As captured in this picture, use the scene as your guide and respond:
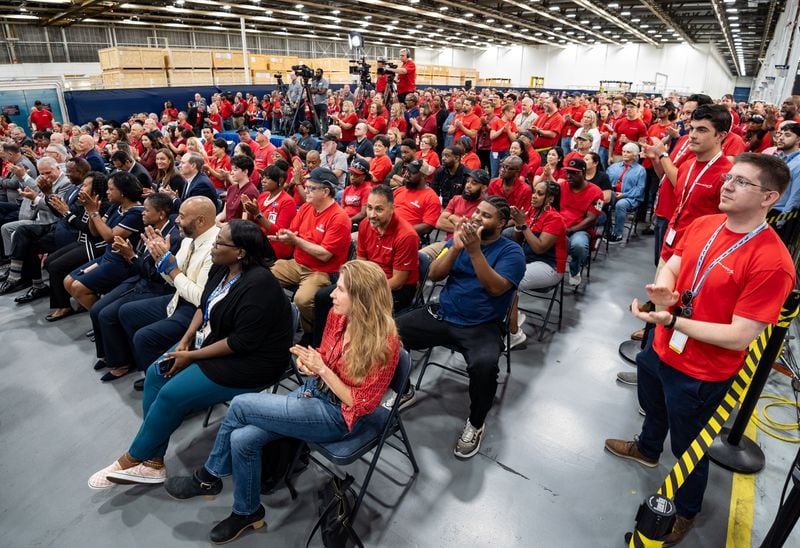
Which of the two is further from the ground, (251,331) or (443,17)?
(443,17)

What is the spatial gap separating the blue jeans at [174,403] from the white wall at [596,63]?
34.8 metres

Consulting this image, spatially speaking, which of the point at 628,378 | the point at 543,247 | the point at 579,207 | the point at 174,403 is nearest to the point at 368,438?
the point at 174,403

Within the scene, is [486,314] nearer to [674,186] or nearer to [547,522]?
[547,522]

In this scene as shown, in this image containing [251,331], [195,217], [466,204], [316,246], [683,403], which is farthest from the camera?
[466,204]

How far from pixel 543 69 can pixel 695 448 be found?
132 feet

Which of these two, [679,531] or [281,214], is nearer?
[679,531]

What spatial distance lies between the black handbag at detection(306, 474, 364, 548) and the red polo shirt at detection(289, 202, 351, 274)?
2.03m

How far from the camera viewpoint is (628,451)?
9.02ft

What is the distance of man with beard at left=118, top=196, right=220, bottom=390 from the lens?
308cm

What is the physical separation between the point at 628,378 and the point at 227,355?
2.89 metres

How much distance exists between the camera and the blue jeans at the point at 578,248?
464cm

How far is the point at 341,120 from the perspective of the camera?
923 cm

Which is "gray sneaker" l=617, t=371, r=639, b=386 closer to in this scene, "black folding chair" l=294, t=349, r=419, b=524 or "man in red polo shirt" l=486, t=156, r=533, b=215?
"man in red polo shirt" l=486, t=156, r=533, b=215

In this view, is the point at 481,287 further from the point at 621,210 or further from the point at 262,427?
the point at 621,210
